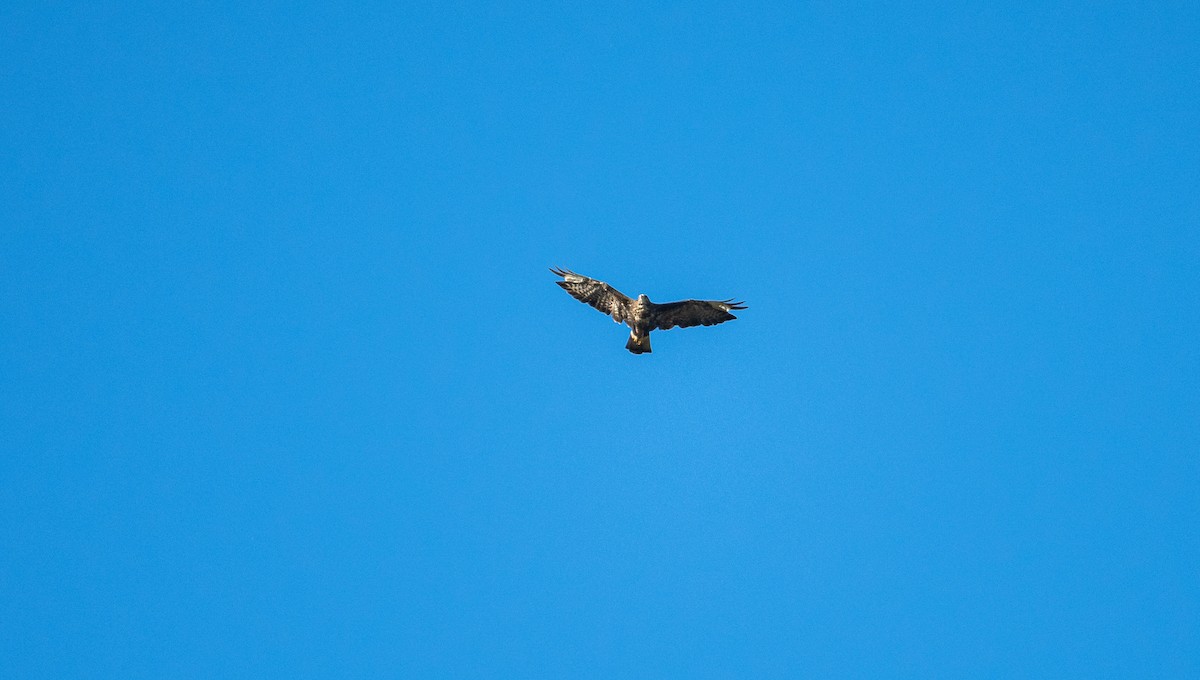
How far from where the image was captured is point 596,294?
3356 centimetres

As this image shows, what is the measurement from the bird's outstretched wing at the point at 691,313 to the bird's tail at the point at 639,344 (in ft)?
1.50

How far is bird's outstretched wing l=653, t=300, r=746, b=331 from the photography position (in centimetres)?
3288

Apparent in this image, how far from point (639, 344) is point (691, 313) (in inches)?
62.1

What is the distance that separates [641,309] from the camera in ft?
108

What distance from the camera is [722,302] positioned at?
108ft

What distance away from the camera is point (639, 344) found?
33375mm

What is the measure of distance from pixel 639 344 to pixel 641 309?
99 centimetres

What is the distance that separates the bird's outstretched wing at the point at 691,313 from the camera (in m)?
32.9

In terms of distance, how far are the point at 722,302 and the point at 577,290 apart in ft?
12.6

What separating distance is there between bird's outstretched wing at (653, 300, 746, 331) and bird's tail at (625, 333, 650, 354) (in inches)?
18.0

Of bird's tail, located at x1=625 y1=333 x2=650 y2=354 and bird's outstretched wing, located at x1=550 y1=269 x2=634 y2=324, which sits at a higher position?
bird's outstretched wing, located at x1=550 y1=269 x2=634 y2=324

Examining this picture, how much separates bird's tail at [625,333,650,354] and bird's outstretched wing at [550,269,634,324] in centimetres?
60

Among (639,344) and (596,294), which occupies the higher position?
(596,294)

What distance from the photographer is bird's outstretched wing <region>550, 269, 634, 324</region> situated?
3338cm
